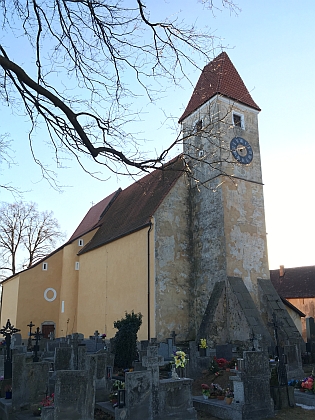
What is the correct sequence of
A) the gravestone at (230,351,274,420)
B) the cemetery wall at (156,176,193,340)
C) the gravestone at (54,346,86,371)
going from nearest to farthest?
1. the gravestone at (230,351,274,420)
2. the gravestone at (54,346,86,371)
3. the cemetery wall at (156,176,193,340)

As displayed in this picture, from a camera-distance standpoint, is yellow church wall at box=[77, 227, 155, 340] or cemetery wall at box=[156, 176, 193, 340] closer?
cemetery wall at box=[156, 176, 193, 340]

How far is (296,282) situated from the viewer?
105ft

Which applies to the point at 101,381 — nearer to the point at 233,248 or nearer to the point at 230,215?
the point at 233,248

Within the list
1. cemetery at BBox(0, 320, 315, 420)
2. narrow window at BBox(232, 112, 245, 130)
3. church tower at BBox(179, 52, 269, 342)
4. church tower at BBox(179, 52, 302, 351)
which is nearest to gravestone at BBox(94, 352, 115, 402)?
A: cemetery at BBox(0, 320, 315, 420)

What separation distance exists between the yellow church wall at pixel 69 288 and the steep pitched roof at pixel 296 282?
16431 mm

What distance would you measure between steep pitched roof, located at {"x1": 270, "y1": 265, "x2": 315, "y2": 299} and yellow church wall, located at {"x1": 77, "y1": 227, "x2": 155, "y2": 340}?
16.2 meters

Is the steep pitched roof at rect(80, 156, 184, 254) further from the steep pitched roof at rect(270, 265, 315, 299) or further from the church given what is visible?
the steep pitched roof at rect(270, 265, 315, 299)

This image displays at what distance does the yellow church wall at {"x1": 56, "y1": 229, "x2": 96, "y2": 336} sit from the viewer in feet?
80.5

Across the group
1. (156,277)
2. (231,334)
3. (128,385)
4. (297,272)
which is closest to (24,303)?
(156,277)

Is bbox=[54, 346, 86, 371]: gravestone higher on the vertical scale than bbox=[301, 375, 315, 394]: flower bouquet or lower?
higher

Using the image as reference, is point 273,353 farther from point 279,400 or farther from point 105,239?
point 105,239

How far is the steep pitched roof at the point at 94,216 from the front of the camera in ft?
91.9

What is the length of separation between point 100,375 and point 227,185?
11374 mm

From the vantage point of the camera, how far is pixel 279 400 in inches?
314
